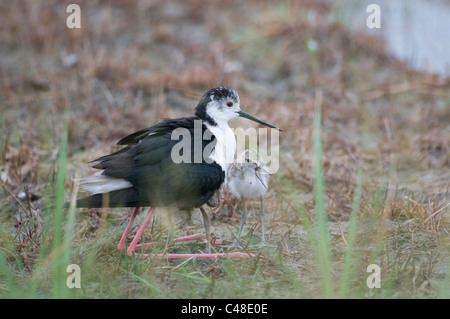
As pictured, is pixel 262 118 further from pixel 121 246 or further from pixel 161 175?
pixel 121 246

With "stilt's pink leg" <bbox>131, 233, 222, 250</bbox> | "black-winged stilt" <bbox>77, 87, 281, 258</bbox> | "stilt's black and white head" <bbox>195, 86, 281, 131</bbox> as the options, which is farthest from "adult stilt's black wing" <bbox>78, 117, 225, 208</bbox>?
"stilt's black and white head" <bbox>195, 86, 281, 131</bbox>

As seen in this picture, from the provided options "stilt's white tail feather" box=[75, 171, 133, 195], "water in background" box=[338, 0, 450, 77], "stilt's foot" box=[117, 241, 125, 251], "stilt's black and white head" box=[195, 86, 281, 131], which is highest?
"water in background" box=[338, 0, 450, 77]

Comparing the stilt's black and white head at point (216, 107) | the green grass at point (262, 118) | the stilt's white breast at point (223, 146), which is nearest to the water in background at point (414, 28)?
the green grass at point (262, 118)

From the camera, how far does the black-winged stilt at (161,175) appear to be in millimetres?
3408

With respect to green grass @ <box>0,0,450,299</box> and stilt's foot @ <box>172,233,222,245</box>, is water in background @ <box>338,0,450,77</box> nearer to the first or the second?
green grass @ <box>0,0,450,299</box>

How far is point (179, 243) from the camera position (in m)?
3.67

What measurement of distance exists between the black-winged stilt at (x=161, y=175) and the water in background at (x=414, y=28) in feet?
11.0

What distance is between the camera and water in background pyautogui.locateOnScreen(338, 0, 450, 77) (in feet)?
21.2

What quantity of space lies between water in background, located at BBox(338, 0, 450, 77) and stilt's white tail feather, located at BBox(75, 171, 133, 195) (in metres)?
3.73

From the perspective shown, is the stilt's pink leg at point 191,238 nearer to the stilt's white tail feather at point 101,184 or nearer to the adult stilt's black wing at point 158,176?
the adult stilt's black wing at point 158,176

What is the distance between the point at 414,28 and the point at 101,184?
4.87 m

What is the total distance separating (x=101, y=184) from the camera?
11.4 ft
